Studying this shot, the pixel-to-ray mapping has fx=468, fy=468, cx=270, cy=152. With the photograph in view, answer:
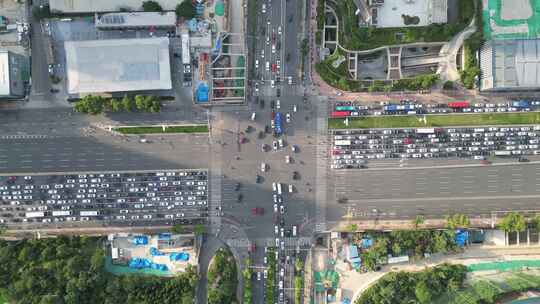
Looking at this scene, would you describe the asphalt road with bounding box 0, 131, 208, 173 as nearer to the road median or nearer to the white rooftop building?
the road median

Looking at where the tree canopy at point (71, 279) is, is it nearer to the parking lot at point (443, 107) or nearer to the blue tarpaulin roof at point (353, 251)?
the blue tarpaulin roof at point (353, 251)

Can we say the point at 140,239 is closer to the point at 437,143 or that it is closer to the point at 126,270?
the point at 126,270

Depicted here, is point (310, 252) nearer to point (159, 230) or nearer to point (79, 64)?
point (159, 230)

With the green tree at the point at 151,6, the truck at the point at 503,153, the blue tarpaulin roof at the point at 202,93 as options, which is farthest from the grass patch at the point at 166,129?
the truck at the point at 503,153

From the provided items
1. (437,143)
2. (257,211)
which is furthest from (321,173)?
(437,143)

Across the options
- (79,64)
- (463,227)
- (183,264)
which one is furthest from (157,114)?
(463,227)

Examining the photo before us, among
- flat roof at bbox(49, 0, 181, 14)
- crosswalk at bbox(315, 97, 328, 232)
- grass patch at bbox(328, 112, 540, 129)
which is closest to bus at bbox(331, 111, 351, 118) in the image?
grass patch at bbox(328, 112, 540, 129)
